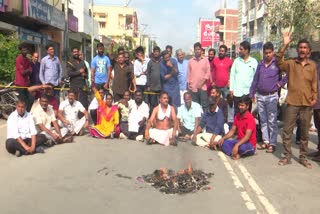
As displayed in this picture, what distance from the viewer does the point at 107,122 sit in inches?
403

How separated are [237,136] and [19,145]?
4.01 m

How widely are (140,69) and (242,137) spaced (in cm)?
408

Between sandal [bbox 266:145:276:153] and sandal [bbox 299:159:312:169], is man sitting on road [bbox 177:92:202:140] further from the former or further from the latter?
sandal [bbox 299:159:312:169]

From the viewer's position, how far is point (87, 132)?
1081 centimetres

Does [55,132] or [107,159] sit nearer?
[107,159]

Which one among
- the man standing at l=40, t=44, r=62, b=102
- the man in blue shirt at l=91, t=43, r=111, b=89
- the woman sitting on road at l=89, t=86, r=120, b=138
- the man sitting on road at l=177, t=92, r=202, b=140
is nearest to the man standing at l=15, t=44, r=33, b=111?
the man standing at l=40, t=44, r=62, b=102

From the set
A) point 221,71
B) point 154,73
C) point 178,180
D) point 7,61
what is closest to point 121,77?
point 154,73

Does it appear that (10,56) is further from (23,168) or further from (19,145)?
(23,168)

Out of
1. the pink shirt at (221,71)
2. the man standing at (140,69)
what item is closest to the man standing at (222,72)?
the pink shirt at (221,71)

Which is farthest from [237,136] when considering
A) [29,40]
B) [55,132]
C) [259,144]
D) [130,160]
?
[29,40]

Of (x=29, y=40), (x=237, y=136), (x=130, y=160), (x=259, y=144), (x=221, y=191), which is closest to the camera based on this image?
(x=221, y=191)

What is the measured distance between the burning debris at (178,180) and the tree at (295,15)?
14.8 meters

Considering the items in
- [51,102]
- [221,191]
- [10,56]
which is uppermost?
[10,56]

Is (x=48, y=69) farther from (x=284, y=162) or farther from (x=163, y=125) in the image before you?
(x=284, y=162)
